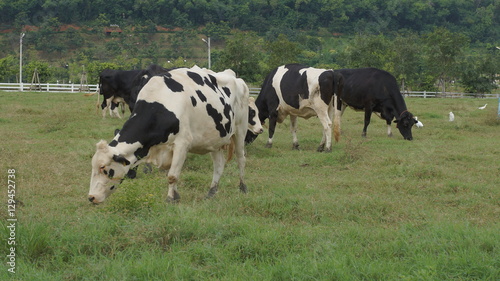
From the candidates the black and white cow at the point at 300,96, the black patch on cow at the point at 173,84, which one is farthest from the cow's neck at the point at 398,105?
the black patch on cow at the point at 173,84

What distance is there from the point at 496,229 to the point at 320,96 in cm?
777

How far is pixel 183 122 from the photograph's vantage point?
24.7 ft

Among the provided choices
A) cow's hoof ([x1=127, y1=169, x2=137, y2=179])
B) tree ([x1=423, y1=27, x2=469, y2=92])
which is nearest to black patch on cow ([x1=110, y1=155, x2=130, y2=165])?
cow's hoof ([x1=127, y1=169, x2=137, y2=179])

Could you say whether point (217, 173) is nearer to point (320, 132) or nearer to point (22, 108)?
point (320, 132)

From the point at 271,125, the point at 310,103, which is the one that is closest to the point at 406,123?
the point at 310,103

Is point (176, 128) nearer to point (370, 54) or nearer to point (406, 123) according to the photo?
point (406, 123)

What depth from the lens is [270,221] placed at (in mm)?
6750

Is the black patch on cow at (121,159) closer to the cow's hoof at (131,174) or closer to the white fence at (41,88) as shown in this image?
the cow's hoof at (131,174)

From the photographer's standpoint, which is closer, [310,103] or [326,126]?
[326,126]

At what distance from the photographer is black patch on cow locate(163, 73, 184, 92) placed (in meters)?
7.67

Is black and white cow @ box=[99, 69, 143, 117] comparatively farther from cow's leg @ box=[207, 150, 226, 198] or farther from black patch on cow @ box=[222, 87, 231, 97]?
cow's leg @ box=[207, 150, 226, 198]

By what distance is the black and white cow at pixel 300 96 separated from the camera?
13523 mm

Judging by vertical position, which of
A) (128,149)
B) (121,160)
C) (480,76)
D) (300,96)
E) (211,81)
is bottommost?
(480,76)

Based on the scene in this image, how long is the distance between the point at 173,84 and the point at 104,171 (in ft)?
4.95
